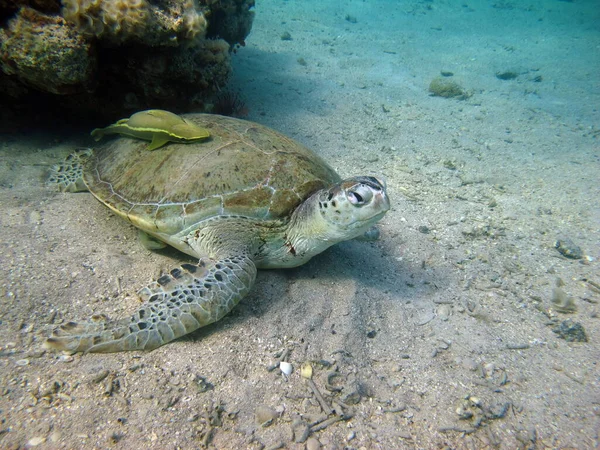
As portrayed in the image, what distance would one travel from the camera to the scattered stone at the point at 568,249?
399 centimetres

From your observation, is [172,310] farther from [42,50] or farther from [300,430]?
[42,50]

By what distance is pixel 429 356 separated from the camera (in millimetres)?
2631

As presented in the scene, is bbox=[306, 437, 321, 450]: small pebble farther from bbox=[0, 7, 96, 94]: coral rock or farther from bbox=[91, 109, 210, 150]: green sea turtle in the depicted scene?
bbox=[0, 7, 96, 94]: coral rock

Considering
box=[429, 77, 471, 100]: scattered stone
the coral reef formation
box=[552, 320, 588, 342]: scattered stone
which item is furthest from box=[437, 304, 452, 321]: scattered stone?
A: box=[429, 77, 471, 100]: scattered stone

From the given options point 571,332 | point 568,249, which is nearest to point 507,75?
point 568,249

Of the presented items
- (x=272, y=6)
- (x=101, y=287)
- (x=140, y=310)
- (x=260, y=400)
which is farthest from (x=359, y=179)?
(x=272, y=6)

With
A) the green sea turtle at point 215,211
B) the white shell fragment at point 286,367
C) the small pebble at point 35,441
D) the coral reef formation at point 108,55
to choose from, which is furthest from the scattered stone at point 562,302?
the coral reef formation at point 108,55

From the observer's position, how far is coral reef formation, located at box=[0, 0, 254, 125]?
10.6 ft

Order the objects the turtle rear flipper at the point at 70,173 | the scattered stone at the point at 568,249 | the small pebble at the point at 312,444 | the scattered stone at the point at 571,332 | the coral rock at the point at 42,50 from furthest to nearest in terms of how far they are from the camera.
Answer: the scattered stone at the point at 568,249 → the turtle rear flipper at the point at 70,173 → the coral rock at the point at 42,50 → the scattered stone at the point at 571,332 → the small pebble at the point at 312,444

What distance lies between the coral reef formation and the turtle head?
2.76 m

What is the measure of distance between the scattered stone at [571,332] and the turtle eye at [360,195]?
233 cm

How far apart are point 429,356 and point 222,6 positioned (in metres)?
7.10

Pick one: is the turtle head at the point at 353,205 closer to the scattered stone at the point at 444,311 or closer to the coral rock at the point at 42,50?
the scattered stone at the point at 444,311

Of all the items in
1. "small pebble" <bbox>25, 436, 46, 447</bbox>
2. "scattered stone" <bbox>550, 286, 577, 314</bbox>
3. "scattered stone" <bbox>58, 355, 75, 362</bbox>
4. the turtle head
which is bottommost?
"scattered stone" <bbox>58, 355, 75, 362</bbox>
